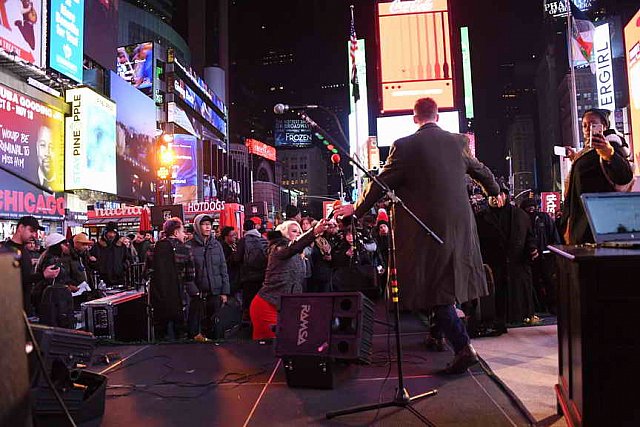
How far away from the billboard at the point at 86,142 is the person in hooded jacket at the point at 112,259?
1693cm

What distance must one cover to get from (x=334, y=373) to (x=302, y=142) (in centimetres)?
12615

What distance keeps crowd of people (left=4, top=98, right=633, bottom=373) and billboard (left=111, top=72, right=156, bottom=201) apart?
24822 mm

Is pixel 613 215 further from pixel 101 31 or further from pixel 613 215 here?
pixel 101 31

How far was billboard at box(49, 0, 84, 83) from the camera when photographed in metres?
25.9

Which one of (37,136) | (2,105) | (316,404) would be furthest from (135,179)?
(316,404)

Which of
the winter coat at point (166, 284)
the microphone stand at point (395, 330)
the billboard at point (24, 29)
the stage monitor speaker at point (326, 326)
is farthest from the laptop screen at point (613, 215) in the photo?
the billboard at point (24, 29)

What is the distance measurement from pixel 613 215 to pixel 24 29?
88.9ft

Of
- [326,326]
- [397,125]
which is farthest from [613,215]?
[397,125]

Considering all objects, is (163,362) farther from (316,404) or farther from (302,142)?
(302,142)

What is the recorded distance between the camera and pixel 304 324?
461cm

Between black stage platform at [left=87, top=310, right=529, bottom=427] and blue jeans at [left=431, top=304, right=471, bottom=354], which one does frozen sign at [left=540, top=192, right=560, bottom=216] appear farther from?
blue jeans at [left=431, top=304, right=471, bottom=354]

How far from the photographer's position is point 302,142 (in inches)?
5074

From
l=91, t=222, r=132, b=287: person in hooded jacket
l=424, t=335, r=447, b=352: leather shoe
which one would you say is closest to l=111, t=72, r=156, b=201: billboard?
l=91, t=222, r=132, b=287: person in hooded jacket

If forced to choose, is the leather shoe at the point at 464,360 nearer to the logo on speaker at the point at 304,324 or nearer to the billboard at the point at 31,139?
the logo on speaker at the point at 304,324
